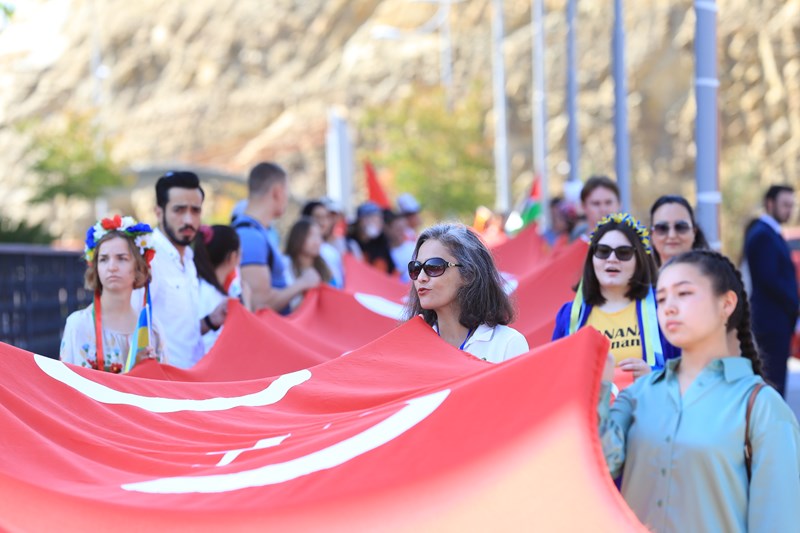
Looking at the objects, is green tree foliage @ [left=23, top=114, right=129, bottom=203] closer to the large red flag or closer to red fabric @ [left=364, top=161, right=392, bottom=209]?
red fabric @ [left=364, top=161, right=392, bottom=209]

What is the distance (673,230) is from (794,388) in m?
7.30

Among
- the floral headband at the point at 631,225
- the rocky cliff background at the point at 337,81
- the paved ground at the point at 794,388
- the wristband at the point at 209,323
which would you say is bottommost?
the paved ground at the point at 794,388

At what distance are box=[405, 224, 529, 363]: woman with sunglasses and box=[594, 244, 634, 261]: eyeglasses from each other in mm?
640

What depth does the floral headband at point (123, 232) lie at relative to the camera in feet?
22.6

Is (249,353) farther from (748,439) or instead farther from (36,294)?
(36,294)

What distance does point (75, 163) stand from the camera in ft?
166

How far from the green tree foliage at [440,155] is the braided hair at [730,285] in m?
48.6

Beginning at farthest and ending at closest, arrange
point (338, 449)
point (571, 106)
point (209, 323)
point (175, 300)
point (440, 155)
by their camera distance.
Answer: point (440, 155)
point (571, 106)
point (209, 323)
point (175, 300)
point (338, 449)

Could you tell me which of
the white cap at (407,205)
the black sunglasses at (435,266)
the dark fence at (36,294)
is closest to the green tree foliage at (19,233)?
the dark fence at (36,294)

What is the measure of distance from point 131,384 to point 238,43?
72.8m

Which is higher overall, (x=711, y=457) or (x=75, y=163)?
(x=75, y=163)

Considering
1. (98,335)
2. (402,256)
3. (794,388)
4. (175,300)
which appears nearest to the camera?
(98,335)

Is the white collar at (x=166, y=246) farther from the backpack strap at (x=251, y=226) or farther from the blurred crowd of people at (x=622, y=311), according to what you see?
the backpack strap at (x=251, y=226)

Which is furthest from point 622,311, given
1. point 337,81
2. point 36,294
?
point 337,81
